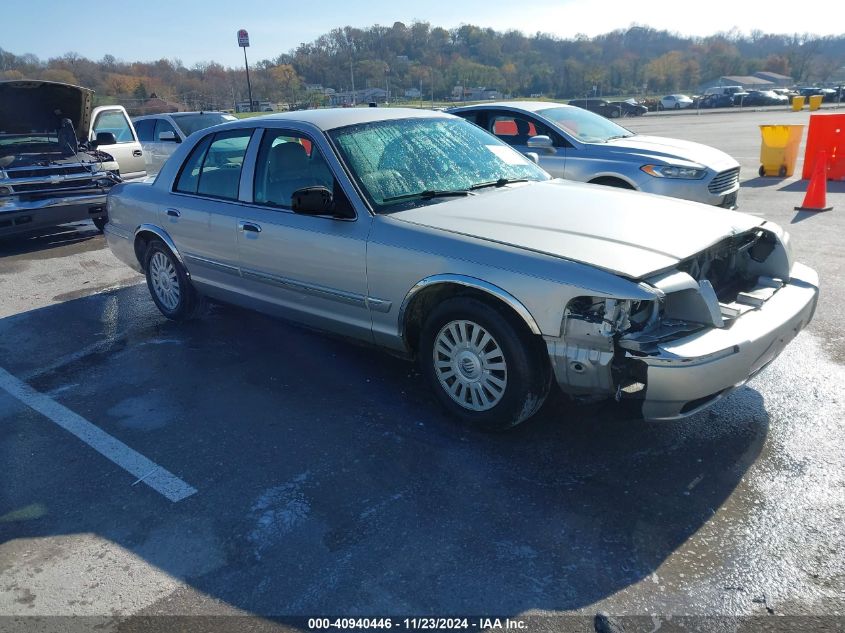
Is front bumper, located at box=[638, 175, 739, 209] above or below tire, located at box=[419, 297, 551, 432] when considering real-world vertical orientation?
above

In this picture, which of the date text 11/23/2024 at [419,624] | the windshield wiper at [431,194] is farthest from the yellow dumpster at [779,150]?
the date text 11/23/2024 at [419,624]

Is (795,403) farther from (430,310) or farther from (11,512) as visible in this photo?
(11,512)

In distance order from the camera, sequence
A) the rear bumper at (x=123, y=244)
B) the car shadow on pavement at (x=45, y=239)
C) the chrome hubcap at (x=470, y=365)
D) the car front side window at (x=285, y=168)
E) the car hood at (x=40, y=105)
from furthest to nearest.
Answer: the car shadow on pavement at (x=45, y=239)
the car hood at (x=40, y=105)
the rear bumper at (x=123, y=244)
the car front side window at (x=285, y=168)
the chrome hubcap at (x=470, y=365)

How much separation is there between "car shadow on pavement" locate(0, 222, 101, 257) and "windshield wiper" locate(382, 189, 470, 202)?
704 cm

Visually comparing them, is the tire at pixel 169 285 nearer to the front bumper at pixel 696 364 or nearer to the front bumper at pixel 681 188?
the front bumper at pixel 696 364

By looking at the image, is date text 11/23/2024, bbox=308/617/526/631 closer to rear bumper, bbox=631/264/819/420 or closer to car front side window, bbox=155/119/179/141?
rear bumper, bbox=631/264/819/420

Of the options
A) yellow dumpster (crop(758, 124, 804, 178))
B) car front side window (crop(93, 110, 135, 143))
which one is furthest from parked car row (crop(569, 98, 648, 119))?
car front side window (crop(93, 110, 135, 143))

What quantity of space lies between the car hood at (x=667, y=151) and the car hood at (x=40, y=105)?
7097 mm

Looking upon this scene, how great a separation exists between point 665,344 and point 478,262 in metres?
1.00

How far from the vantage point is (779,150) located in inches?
496

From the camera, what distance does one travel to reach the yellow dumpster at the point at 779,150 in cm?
1257

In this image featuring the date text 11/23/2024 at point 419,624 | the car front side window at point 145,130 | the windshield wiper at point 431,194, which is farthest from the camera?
the car front side window at point 145,130

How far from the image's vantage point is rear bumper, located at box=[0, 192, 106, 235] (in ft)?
28.2

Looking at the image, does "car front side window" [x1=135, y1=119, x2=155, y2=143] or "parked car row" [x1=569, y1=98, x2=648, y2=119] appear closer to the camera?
"car front side window" [x1=135, y1=119, x2=155, y2=143]
